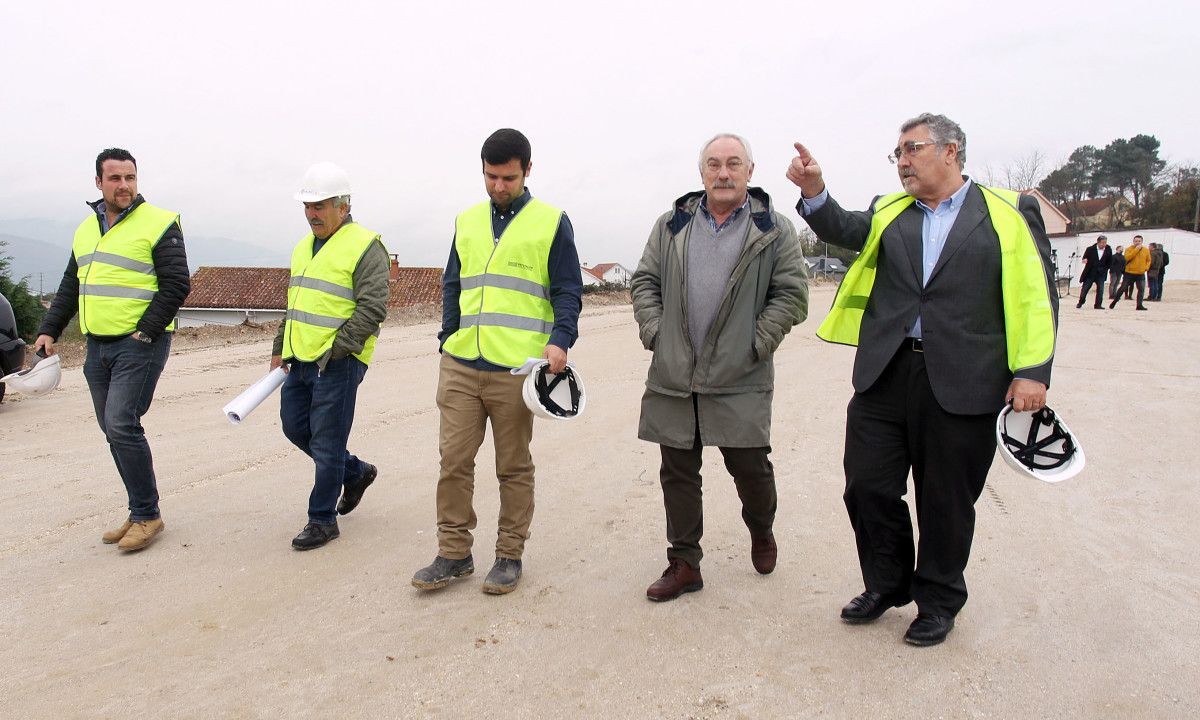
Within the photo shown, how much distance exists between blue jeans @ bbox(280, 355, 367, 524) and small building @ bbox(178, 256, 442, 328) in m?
35.5

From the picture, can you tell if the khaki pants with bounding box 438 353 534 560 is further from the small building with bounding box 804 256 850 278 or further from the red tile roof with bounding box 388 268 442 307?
the small building with bounding box 804 256 850 278

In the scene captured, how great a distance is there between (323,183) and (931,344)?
10.8 feet

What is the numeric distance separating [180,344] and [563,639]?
12.6 metres

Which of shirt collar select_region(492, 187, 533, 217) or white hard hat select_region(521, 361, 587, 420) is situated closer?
white hard hat select_region(521, 361, 587, 420)

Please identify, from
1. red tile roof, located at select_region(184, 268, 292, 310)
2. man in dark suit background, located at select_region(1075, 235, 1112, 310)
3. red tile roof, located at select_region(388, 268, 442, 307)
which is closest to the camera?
man in dark suit background, located at select_region(1075, 235, 1112, 310)

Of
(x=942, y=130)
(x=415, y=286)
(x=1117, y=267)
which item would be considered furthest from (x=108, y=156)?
(x=415, y=286)

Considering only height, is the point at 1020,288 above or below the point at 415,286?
above

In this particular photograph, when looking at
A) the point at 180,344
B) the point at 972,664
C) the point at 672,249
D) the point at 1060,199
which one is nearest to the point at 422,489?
the point at 672,249

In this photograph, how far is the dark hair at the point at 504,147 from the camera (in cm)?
416

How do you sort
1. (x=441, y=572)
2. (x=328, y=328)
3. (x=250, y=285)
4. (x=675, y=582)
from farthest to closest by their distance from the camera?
(x=250, y=285) → (x=328, y=328) → (x=441, y=572) → (x=675, y=582)

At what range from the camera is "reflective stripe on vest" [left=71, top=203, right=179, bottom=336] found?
16.1 ft

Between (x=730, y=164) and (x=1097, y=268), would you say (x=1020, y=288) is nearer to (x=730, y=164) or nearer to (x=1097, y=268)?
(x=730, y=164)

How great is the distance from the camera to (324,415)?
4.82 meters

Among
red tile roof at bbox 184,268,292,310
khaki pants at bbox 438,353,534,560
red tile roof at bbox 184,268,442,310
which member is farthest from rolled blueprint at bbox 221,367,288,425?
red tile roof at bbox 184,268,292,310
